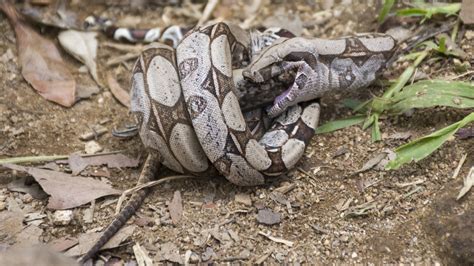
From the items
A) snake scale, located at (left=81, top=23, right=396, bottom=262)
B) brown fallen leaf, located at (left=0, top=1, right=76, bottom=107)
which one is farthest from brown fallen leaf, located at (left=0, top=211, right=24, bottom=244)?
brown fallen leaf, located at (left=0, top=1, right=76, bottom=107)

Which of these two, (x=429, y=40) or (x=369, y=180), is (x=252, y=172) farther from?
(x=429, y=40)

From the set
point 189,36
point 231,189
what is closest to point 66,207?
point 231,189

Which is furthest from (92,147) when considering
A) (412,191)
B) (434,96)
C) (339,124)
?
(434,96)

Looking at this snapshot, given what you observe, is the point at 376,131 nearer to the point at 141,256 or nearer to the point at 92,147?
the point at 141,256

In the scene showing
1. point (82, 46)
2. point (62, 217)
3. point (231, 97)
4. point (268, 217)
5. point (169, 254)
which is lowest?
point (268, 217)

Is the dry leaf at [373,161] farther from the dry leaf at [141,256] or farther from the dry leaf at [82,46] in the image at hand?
the dry leaf at [82,46]

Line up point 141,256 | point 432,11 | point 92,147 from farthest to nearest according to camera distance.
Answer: point 432,11
point 92,147
point 141,256

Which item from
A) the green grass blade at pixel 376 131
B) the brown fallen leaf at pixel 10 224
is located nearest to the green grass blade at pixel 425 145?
the green grass blade at pixel 376 131
